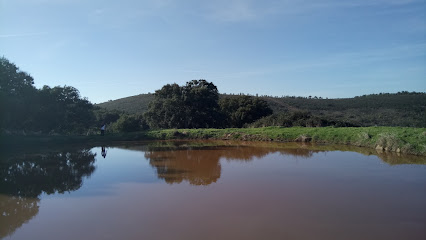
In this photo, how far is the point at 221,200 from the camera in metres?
7.71

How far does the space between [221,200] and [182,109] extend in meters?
24.4

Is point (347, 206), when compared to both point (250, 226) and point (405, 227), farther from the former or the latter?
point (250, 226)

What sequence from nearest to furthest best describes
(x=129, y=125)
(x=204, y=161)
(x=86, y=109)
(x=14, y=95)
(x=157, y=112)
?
(x=204, y=161) < (x=14, y=95) < (x=86, y=109) < (x=157, y=112) < (x=129, y=125)

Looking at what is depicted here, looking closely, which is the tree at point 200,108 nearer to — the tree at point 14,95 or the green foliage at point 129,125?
the green foliage at point 129,125

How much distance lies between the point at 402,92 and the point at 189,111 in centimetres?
5279

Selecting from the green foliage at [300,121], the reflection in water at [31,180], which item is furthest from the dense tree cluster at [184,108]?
the reflection in water at [31,180]

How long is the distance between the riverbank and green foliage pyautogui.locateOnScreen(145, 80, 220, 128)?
3607mm

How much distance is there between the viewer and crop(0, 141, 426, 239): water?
5.78m

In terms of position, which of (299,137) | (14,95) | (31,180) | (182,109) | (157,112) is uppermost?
(14,95)

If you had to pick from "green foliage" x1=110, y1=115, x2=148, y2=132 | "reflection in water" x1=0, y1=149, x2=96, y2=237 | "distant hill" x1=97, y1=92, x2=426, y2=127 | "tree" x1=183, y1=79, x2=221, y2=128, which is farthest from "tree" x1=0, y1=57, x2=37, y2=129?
"distant hill" x1=97, y1=92, x2=426, y2=127

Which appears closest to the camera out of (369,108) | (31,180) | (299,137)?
(31,180)

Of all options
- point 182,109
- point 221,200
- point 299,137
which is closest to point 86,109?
point 182,109

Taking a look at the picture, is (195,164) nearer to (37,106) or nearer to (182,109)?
(182,109)

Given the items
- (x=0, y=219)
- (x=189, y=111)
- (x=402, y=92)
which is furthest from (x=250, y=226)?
(x=402, y=92)
